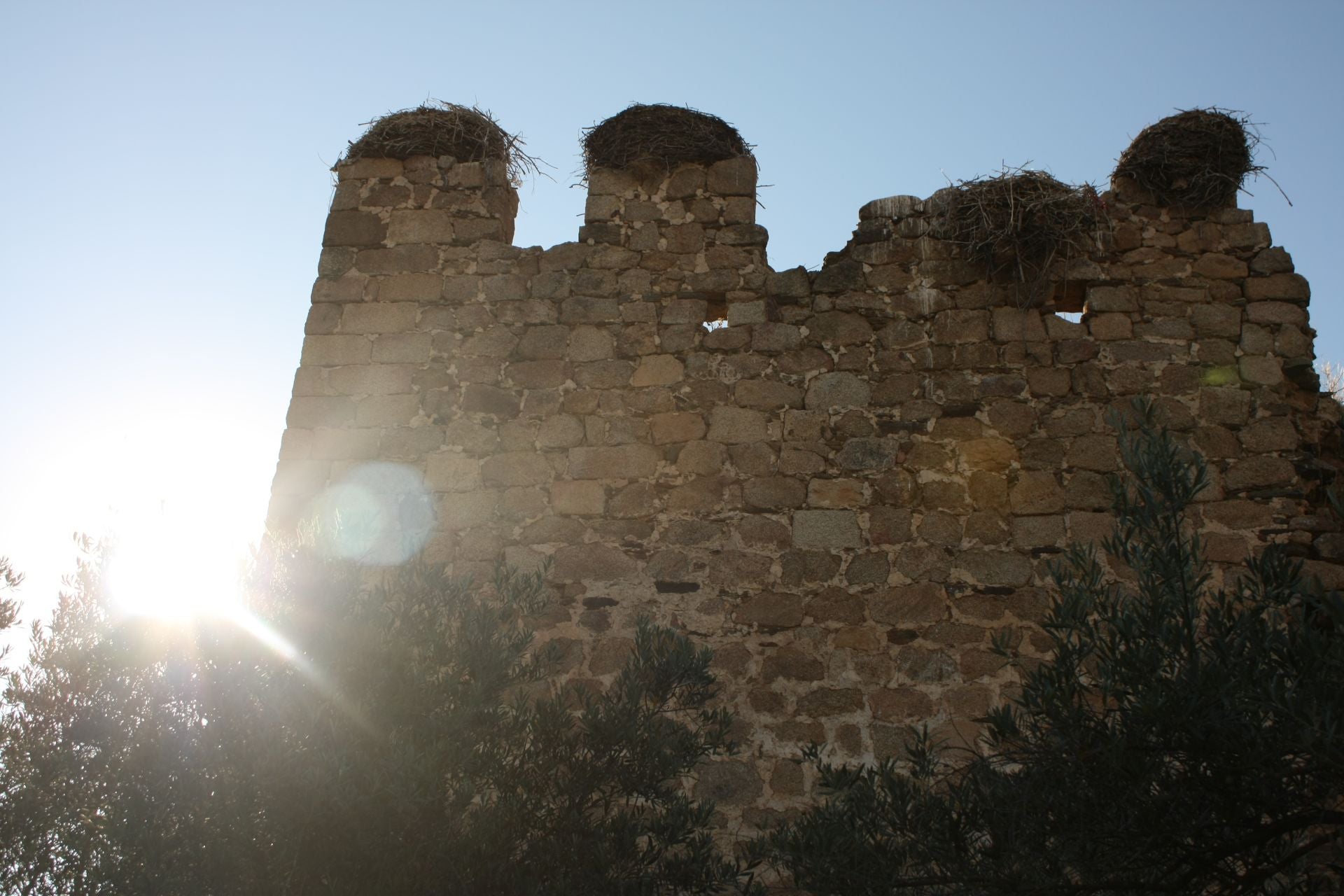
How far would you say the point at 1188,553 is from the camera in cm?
288

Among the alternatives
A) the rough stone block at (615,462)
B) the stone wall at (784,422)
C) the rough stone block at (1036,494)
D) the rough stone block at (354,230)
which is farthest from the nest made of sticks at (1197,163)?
the rough stone block at (354,230)

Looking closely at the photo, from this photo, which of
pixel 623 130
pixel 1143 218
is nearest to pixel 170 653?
pixel 623 130

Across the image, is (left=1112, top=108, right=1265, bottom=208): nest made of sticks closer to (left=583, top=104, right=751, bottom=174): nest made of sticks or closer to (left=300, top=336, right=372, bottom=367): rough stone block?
(left=583, top=104, right=751, bottom=174): nest made of sticks

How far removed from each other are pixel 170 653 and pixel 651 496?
2192mm

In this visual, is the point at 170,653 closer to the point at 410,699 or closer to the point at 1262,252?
the point at 410,699

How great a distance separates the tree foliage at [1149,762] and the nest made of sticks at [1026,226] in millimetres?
2449

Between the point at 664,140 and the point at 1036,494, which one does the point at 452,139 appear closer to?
the point at 664,140

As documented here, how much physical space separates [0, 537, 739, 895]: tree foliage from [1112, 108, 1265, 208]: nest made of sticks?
11.5 ft

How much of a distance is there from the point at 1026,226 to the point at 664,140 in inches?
75.1

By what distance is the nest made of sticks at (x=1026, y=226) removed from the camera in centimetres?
538

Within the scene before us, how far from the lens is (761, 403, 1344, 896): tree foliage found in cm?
253

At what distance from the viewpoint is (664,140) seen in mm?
5836

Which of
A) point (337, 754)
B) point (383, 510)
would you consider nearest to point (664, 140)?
point (383, 510)

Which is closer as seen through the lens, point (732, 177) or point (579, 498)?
point (579, 498)
